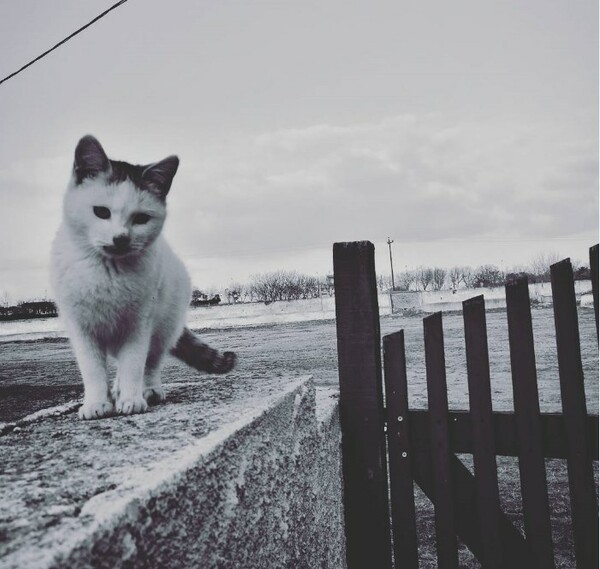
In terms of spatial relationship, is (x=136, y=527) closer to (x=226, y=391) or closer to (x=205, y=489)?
(x=205, y=489)

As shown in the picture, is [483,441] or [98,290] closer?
[98,290]

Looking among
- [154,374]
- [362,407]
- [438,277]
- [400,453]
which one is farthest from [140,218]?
[438,277]

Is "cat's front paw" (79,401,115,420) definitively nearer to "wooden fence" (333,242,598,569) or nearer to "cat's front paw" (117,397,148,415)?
"cat's front paw" (117,397,148,415)

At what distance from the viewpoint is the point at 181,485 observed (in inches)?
28.0

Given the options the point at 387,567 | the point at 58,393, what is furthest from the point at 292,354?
the point at 387,567

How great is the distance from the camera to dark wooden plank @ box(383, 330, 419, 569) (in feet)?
5.13

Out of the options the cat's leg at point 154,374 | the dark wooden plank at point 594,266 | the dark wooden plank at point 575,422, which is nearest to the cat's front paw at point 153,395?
the cat's leg at point 154,374

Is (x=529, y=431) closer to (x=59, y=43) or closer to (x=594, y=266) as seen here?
(x=594, y=266)

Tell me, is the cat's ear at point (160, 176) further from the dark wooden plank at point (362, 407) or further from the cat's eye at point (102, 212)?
the dark wooden plank at point (362, 407)

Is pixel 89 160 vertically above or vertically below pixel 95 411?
above

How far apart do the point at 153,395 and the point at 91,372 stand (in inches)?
9.4

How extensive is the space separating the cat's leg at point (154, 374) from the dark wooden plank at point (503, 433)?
794 millimetres

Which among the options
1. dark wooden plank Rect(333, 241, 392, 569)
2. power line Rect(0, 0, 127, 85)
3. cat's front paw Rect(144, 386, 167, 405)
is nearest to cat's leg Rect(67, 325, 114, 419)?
cat's front paw Rect(144, 386, 167, 405)

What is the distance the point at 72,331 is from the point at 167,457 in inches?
17.8
